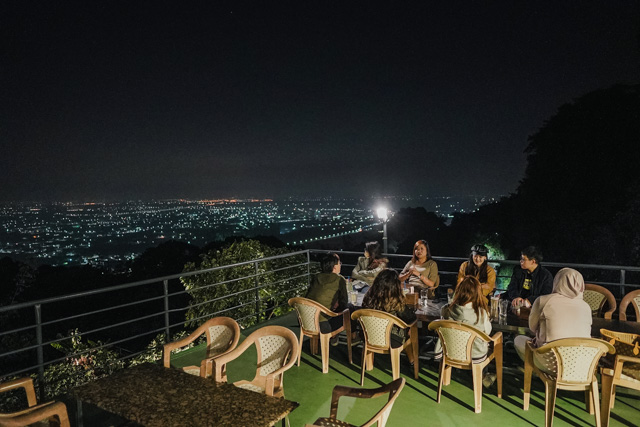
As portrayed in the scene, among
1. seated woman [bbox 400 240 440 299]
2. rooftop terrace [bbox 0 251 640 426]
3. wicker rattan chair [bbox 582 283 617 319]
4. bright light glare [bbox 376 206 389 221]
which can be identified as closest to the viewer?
rooftop terrace [bbox 0 251 640 426]

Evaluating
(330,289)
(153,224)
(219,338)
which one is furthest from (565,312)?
(153,224)

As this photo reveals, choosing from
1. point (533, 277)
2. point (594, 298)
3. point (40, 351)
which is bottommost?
point (40, 351)

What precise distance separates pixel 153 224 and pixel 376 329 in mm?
41373

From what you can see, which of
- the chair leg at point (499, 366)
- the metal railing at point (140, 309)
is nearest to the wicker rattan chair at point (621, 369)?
the chair leg at point (499, 366)

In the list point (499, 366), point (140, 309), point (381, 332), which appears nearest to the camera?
point (499, 366)

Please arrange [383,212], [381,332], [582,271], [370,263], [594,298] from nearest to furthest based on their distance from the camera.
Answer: [381,332] < [594,298] < [370,263] < [383,212] < [582,271]

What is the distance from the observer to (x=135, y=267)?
79.5 ft

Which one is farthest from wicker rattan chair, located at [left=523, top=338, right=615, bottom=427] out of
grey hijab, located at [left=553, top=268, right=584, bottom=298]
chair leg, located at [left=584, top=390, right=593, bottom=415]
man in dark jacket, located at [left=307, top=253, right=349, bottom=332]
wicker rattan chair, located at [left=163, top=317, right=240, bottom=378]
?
wicker rattan chair, located at [left=163, top=317, right=240, bottom=378]

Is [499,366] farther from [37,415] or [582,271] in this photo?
[582,271]

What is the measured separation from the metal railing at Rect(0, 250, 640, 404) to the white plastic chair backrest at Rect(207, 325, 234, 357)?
772 millimetres

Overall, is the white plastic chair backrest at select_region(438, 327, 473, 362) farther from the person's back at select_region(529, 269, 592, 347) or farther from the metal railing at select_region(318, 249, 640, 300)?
the metal railing at select_region(318, 249, 640, 300)

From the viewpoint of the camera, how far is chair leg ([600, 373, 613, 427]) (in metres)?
3.16

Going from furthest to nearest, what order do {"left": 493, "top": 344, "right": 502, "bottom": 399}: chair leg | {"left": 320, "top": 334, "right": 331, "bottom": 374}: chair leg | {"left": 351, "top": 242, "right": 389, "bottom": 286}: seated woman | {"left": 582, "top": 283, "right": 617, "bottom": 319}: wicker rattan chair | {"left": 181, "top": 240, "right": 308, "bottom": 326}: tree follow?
{"left": 181, "top": 240, "right": 308, "bottom": 326}: tree, {"left": 351, "top": 242, "right": 389, "bottom": 286}: seated woman, {"left": 582, "top": 283, "right": 617, "bottom": 319}: wicker rattan chair, {"left": 320, "top": 334, "right": 331, "bottom": 374}: chair leg, {"left": 493, "top": 344, "right": 502, "bottom": 399}: chair leg

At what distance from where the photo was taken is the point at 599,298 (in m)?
4.73
